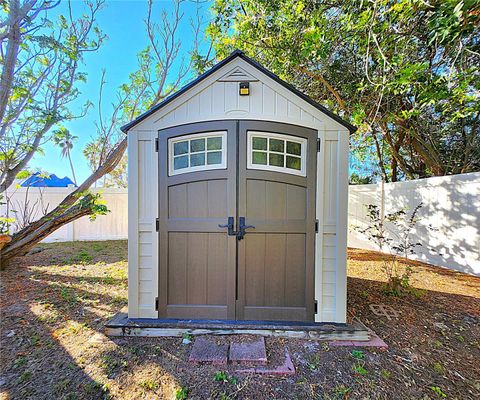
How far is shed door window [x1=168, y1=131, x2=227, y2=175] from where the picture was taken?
9.09 ft

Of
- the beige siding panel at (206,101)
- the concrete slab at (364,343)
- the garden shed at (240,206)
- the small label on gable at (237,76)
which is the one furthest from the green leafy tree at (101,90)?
the concrete slab at (364,343)

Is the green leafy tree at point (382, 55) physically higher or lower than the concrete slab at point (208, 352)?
higher

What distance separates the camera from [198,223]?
2779 millimetres

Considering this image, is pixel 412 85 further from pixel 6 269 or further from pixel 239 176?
pixel 6 269

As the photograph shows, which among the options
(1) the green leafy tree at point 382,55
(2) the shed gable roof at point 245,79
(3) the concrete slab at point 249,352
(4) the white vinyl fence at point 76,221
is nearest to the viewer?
(3) the concrete slab at point 249,352

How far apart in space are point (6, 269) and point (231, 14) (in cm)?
729

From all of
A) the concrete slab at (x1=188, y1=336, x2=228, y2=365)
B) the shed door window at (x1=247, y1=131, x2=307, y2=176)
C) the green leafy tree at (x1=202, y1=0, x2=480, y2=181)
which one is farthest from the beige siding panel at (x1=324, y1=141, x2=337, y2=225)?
the concrete slab at (x1=188, y1=336, x2=228, y2=365)

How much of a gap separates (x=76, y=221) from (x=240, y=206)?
7397 mm

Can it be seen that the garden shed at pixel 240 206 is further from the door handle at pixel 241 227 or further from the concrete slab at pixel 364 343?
the concrete slab at pixel 364 343

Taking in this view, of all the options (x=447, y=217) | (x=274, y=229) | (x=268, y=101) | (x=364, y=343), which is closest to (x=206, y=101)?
(x=268, y=101)

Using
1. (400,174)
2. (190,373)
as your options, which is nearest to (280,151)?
(190,373)

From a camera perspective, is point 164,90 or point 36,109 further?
point 164,90

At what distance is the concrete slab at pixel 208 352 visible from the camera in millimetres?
2191

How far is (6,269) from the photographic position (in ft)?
15.2
